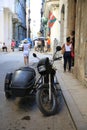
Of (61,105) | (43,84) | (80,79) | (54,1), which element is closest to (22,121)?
(43,84)

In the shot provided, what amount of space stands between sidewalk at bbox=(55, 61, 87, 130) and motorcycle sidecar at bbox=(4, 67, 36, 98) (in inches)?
41.8

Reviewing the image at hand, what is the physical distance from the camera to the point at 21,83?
7.47 metres

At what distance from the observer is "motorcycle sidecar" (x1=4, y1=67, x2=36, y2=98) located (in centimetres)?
739

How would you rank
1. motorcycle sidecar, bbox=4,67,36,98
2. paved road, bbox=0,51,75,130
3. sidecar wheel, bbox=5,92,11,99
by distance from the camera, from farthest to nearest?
sidecar wheel, bbox=5,92,11,99 → motorcycle sidecar, bbox=4,67,36,98 → paved road, bbox=0,51,75,130

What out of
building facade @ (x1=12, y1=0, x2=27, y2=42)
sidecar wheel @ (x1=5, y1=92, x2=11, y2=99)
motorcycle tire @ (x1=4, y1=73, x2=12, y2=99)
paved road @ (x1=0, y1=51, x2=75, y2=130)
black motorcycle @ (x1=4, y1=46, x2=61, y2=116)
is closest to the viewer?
paved road @ (x1=0, y1=51, x2=75, y2=130)

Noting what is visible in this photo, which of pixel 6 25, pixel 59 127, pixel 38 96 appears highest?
pixel 6 25

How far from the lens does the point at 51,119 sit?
6633 mm

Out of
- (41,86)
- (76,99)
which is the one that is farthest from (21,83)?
(76,99)

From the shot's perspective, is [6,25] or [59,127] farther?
[6,25]

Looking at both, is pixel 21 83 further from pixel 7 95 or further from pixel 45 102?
pixel 7 95

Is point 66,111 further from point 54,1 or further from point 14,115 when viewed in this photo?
point 54,1

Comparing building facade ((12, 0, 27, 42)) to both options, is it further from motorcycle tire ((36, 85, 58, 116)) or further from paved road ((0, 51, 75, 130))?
motorcycle tire ((36, 85, 58, 116))

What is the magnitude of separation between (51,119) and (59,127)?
0.55m

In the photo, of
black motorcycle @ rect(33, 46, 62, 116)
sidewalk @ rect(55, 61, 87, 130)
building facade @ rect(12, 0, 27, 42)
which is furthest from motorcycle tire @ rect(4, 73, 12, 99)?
building facade @ rect(12, 0, 27, 42)
